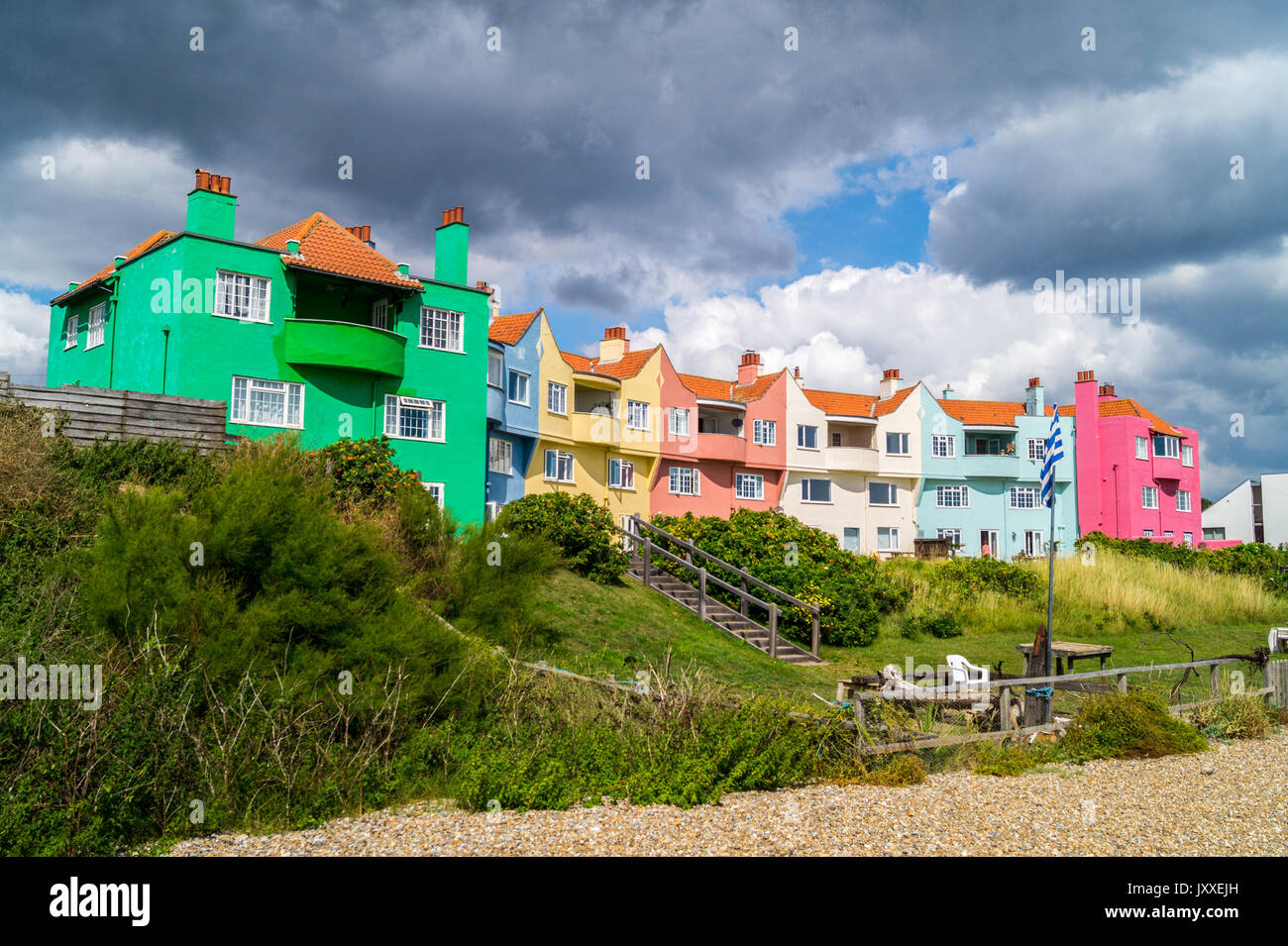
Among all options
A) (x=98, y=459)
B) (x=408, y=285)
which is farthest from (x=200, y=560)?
(x=408, y=285)

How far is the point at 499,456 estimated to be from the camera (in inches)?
1261

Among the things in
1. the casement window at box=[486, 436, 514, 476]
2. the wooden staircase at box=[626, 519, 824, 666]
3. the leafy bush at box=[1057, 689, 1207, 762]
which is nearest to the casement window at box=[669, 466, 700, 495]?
the casement window at box=[486, 436, 514, 476]

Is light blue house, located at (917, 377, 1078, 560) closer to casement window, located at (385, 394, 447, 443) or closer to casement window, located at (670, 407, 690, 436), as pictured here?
casement window, located at (670, 407, 690, 436)

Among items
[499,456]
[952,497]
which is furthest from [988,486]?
[499,456]

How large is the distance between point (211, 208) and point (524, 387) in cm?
1207

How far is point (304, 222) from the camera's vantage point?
27.6 meters

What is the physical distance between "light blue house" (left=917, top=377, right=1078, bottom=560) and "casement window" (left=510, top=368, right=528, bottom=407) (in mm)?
25257

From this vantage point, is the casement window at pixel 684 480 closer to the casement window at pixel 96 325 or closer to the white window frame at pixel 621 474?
the white window frame at pixel 621 474

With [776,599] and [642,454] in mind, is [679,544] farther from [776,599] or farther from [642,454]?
[642,454]

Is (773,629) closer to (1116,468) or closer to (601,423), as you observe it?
→ (601,423)

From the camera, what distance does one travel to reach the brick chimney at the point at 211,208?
2433 centimetres

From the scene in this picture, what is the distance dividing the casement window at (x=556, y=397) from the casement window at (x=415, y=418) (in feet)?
24.7

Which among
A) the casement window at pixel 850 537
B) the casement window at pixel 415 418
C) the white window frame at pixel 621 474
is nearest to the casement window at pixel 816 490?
the casement window at pixel 850 537
